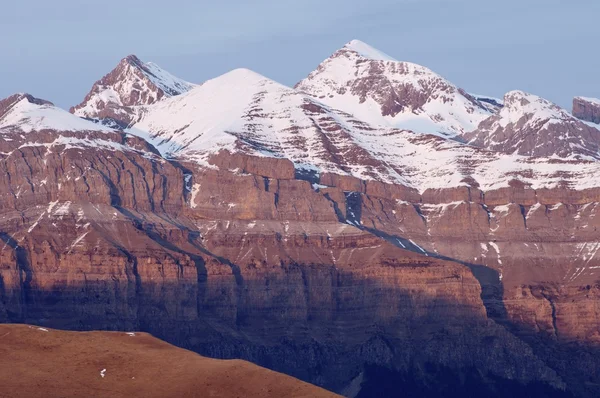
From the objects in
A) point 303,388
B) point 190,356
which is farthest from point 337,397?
point 190,356

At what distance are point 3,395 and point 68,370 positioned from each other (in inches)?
358

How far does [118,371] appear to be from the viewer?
173m

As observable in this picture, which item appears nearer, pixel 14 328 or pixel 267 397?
pixel 267 397

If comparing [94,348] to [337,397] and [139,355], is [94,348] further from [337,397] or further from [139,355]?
[337,397]

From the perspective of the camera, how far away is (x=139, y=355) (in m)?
176

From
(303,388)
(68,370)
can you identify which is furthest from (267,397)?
(68,370)

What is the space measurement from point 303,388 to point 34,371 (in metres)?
21.8

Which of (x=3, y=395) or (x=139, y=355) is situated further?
(x=139, y=355)

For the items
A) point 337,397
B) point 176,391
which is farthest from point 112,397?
point 337,397

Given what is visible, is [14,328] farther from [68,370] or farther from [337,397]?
[337,397]

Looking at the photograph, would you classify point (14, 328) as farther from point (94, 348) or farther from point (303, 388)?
point (303, 388)

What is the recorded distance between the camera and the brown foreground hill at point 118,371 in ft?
552

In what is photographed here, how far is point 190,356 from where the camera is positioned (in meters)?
177

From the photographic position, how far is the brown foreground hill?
6629 inches
